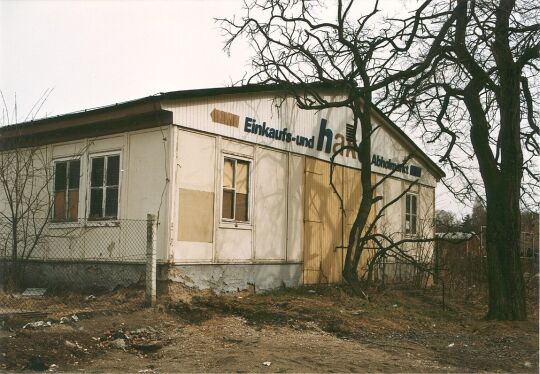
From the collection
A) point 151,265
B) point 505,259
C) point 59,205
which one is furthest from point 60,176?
point 505,259

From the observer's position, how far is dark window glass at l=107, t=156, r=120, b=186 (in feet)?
40.3

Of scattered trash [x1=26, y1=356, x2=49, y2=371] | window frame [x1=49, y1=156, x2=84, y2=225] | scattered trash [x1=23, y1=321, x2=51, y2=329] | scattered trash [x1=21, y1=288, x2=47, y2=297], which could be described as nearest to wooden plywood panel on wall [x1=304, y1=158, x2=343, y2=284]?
window frame [x1=49, y1=156, x2=84, y2=225]

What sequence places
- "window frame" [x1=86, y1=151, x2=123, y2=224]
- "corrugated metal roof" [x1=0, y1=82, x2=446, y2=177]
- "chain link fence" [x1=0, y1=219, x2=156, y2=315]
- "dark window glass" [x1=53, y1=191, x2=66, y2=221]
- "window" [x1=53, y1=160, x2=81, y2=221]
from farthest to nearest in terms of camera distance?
1. "dark window glass" [x1=53, y1=191, x2=66, y2=221]
2. "window" [x1=53, y1=160, x2=81, y2=221]
3. "window frame" [x1=86, y1=151, x2=123, y2=224]
4. "chain link fence" [x1=0, y1=219, x2=156, y2=315]
5. "corrugated metal roof" [x1=0, y1=82, x2=446, y2=177]

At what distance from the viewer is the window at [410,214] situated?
63.9 feet

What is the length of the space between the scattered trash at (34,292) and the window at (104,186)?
189 centimetres

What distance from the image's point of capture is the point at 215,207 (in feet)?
39.9

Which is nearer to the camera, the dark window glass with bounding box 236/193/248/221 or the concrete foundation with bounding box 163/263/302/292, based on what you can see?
the concrete foundation with bounding box 163/263/302/292

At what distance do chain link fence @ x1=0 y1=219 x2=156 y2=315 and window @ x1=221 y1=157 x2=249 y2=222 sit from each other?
75.5 inches

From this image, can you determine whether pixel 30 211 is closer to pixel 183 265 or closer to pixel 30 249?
pixel 30 249

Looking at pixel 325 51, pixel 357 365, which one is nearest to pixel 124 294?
pixel 357 365

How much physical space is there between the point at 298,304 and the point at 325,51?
6.02m

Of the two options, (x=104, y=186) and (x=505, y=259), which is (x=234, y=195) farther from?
(x=505, y=259)

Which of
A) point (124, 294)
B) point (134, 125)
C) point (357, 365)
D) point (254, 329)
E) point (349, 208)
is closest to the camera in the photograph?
point (357, 365)

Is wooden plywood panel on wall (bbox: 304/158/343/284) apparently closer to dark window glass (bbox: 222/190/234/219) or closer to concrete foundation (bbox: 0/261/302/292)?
concrete foundation (bbox: 0/261/302/292)
